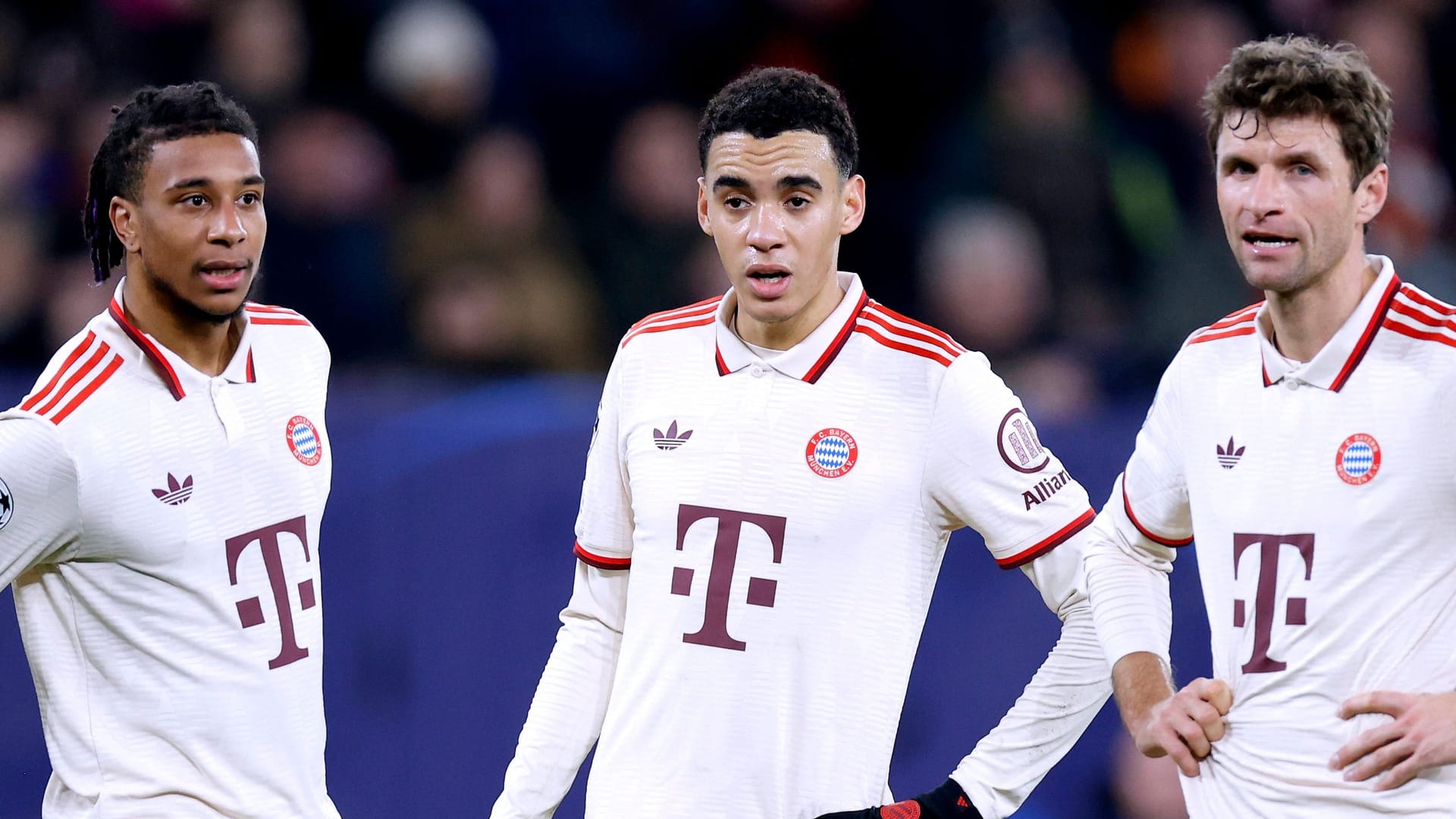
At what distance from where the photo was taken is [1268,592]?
349cm

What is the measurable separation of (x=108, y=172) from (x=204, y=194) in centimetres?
23

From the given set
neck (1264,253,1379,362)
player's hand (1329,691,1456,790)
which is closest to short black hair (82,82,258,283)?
neck (1264,253,1379,362)

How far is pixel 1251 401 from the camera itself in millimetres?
3621

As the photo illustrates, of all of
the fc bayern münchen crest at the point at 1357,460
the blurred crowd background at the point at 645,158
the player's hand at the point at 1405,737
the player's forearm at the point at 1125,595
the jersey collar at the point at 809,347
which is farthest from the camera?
the blurred crowd background at the point at 645,158

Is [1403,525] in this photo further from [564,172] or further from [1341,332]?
[564,172]

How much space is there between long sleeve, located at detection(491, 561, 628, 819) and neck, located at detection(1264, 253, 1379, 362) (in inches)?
57.1

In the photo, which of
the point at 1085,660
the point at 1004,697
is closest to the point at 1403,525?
the point at 1085,660

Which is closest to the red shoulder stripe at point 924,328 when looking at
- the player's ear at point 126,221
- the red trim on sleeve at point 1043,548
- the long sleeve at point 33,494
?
the red trim on sleeve at point 1043,548

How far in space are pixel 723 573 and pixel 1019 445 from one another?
2.14ft

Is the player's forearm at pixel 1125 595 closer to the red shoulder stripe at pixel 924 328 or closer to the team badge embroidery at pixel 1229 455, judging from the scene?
the team badge embroidery at pixel 1229 455

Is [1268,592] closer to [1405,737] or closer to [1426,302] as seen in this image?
[1405,737]

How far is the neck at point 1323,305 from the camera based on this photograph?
3514 mm

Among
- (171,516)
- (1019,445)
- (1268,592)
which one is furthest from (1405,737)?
(171,516)

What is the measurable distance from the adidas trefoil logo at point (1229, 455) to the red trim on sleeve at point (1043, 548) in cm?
37
